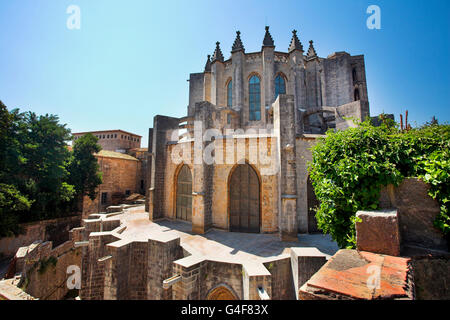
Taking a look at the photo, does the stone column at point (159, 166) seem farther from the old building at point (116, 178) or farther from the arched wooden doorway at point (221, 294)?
the old building at point (116, 178)

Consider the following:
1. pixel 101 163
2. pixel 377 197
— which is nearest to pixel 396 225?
pixel 377 197

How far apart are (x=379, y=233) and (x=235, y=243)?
6.14 metres

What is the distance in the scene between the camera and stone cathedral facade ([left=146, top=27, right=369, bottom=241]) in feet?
29.1

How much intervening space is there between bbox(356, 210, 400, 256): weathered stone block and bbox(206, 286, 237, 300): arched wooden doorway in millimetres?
4387

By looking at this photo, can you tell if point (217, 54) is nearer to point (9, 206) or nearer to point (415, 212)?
point (415, 212)

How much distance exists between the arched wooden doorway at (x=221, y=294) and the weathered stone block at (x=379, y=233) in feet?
14.4

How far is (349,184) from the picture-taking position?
10.5ft

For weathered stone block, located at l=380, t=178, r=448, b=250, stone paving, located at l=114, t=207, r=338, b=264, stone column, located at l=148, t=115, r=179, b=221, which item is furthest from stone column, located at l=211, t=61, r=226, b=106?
weathered stone block, located at l=380, t=178, r=448, b=250

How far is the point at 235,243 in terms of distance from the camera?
25.4 ft

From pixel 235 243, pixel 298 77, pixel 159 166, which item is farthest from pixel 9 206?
pixel 298 77

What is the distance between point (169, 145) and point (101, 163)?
13364 mm

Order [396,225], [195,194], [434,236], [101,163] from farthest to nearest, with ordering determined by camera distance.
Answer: [101,163]
[195,194]
[434,236]
[396,225]

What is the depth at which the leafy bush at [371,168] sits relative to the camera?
2.65 m
